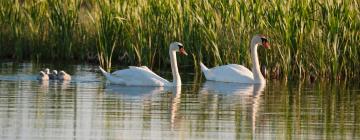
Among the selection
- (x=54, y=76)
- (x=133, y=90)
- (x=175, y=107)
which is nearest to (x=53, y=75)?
(x=54, y=76)

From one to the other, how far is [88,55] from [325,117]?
35.8 feet

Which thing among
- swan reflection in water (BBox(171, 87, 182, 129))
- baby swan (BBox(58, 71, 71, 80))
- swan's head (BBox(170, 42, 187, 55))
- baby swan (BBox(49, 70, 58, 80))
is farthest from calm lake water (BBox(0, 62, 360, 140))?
swan's head (BBox(170, 42, 187, 55))

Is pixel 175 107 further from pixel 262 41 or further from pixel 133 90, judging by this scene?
pixel 262 41

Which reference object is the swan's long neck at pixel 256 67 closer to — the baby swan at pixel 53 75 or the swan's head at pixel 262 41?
the swan's head at pixel 262 41

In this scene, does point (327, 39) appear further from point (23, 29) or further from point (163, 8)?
point (23, 29)

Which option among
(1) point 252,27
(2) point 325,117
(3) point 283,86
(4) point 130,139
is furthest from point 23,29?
(4) point 130,139

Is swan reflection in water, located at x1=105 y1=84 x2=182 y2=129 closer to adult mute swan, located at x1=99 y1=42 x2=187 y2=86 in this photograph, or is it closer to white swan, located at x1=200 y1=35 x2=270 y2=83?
adult mute swan, located at x1=99 y1=42 x2=187 y2=86

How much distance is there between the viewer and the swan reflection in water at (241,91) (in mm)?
19359

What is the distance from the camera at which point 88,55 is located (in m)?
27.3

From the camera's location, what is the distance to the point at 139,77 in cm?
2239

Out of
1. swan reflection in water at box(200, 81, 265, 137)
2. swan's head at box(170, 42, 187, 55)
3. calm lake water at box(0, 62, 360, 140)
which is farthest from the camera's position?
swan's head at box(170, 42, 187, 55)

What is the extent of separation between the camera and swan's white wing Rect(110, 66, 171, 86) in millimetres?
22250

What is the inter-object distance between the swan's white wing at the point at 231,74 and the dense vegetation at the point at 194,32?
706 millimetres

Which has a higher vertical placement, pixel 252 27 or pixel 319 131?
pixel 252 27
